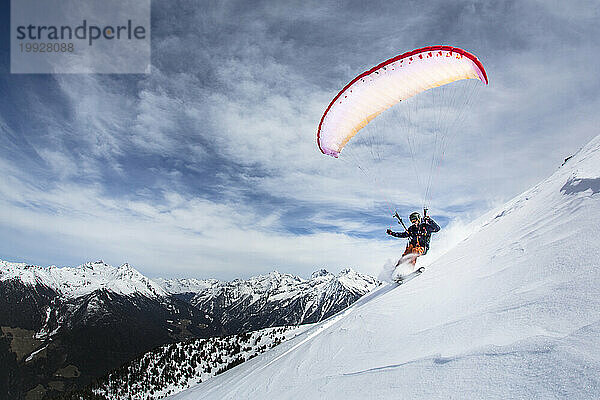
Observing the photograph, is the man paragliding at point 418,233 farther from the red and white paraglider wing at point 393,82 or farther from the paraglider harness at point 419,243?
the red and white paraglider wing at point 393,82

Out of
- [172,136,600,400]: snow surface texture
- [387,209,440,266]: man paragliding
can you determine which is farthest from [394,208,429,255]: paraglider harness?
[172,136,600,400]: snow surface texture

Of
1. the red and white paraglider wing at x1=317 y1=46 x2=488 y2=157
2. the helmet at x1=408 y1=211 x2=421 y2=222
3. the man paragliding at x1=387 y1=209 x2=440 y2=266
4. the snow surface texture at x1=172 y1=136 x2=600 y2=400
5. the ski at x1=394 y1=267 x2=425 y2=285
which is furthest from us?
the helmet at x1=408 y1=211 x2=421 y2=222

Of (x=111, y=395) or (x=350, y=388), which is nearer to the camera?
(x=350, y=388)

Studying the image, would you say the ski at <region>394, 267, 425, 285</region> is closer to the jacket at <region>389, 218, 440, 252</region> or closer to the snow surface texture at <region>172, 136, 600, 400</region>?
the jacket at <region>389, 218, 440, 252</region>

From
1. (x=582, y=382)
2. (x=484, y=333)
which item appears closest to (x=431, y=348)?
(x=484, y=333)

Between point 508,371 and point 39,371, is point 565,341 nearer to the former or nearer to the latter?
point 508,371

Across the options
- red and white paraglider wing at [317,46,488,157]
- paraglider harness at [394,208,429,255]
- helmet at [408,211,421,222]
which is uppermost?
red and white paraglider wing at [317,46,488,157]
